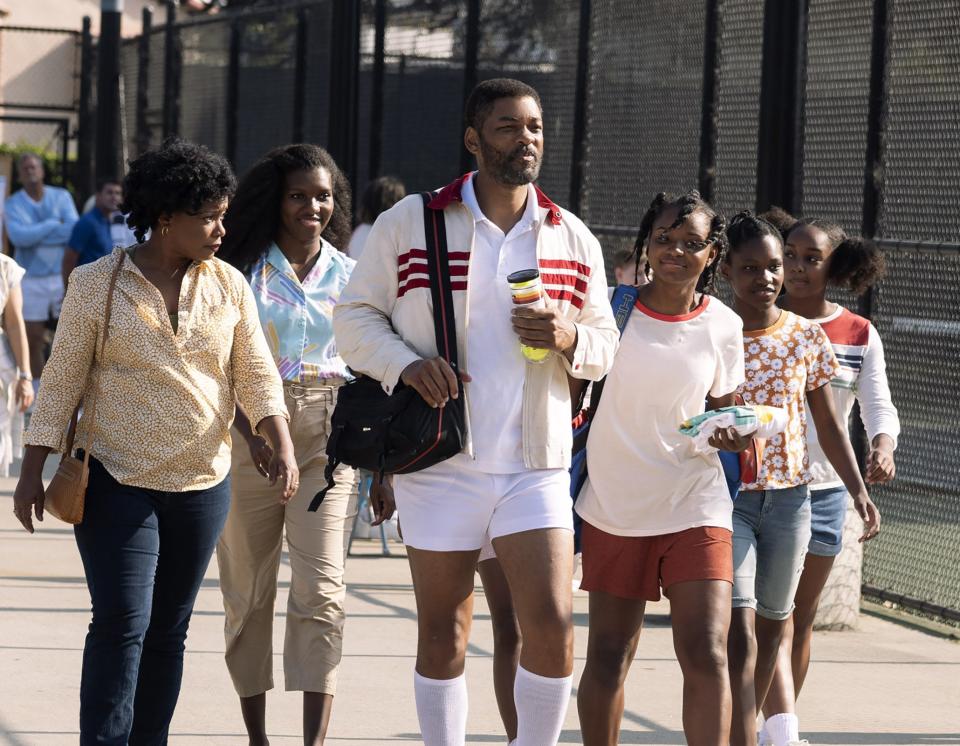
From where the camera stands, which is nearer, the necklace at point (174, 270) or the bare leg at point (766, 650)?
the necklace at point (174, 270)

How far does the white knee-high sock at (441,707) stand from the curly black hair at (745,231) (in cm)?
166

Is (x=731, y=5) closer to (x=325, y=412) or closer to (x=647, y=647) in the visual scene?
(x=647, y=647)

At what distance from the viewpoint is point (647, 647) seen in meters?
7.35

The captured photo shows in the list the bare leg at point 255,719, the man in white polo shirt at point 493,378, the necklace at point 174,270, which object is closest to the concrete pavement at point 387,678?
the bare leg at point 255,719

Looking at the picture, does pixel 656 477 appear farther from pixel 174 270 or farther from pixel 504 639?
pixel 174 270

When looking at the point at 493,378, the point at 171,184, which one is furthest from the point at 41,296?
the point at 493,378

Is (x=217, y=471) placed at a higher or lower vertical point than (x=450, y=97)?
lower

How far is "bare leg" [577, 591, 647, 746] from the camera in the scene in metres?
4.75

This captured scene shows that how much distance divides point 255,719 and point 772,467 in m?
1.78

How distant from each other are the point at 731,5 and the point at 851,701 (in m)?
4.00

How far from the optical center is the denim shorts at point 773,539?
16.8ft

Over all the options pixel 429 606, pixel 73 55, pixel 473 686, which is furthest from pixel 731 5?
pixel 73 55

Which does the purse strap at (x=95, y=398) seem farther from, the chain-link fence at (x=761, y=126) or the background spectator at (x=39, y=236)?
the background spectator at (x=39, y=236)

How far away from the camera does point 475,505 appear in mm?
4430
